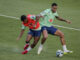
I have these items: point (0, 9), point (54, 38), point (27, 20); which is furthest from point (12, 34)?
point (0, 9)

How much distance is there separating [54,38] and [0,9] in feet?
24.0

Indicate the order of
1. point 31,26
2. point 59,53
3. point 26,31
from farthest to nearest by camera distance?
point 26,31
point 59,53
point 31,26

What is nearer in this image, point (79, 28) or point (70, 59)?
point (70, 59)

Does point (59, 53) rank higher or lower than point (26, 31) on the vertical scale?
higher

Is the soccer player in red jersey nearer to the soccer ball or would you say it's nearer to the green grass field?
the green grass field

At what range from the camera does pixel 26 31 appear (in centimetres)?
1933

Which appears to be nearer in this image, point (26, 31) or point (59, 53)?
point (59, 53)

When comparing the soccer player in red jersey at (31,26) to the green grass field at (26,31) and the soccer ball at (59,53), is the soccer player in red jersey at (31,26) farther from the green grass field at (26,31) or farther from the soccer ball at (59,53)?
the soccer ball at (59,53)

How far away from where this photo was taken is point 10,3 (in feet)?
84.9

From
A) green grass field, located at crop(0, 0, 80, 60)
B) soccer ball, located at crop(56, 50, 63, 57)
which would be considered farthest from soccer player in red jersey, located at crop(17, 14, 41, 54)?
soccer ball, located at crop(56, 50, 63, 57)

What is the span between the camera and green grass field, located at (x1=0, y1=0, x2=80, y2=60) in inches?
583

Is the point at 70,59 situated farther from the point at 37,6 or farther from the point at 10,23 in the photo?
the point at 37,6

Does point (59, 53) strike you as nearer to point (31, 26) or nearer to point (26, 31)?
point (31, 26)

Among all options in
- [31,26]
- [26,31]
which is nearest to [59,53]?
[31,26]
